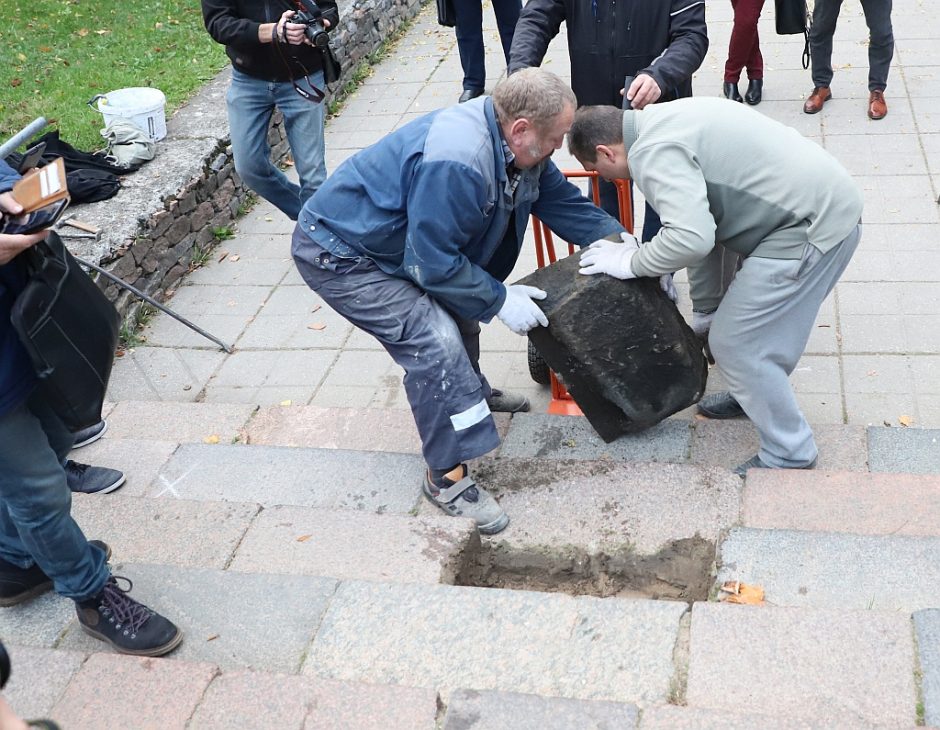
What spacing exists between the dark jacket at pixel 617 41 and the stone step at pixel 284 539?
2.30 metres

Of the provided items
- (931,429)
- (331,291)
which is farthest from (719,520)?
(331,291)

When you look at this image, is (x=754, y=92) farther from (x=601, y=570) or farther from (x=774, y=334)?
(x=601, y=570)

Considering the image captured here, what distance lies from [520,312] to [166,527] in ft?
4.91

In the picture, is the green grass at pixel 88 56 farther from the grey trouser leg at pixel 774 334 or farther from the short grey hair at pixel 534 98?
the grey trouser leg at pixel 774 334

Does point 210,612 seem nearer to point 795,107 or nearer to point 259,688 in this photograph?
point 259,688

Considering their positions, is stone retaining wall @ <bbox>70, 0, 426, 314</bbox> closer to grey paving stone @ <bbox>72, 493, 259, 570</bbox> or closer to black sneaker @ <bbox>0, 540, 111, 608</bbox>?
grey paving stone @ <bbox>72, 493, 259, 570</bbox>

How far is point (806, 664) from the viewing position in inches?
101

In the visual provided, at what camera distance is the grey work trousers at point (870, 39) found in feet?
22.4

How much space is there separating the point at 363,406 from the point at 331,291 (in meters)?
1.40

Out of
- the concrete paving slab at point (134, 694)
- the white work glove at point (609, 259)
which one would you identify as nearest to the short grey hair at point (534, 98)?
the white work glove at point (609, 259)

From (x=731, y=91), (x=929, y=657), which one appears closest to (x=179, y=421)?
(x=929, y=657)

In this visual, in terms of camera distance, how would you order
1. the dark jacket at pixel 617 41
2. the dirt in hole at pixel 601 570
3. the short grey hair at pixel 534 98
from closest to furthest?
1. the short grey hair at pixel 534 98
2. the dirt in hole at pixel 601 570
3. the dark jacket at pixel 617 41

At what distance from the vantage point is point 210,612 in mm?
3123

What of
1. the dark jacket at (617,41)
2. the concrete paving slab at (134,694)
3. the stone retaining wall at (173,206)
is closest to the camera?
the concrete paving slab at (134,694)
